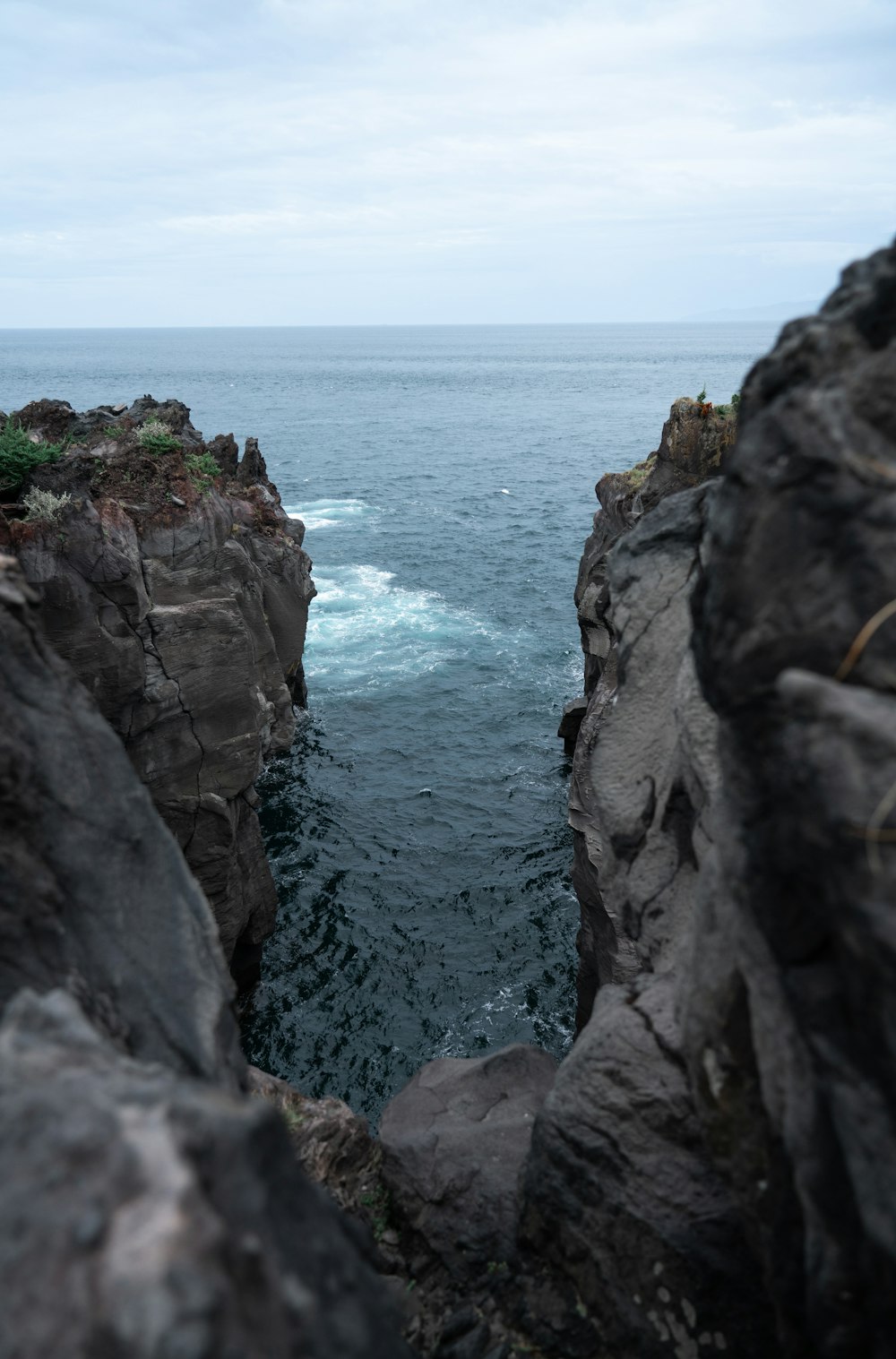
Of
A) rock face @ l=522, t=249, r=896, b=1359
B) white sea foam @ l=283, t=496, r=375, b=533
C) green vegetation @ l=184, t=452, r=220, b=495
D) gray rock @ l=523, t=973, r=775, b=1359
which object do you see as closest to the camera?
rock face @ l=522, t=249, r=896, b=1359

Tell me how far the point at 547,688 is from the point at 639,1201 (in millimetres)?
35820

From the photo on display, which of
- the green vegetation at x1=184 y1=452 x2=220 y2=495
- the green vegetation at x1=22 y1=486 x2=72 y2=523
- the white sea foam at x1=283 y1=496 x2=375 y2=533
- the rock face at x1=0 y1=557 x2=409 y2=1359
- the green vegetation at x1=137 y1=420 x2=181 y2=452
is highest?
the green vegetation at x1=137 y1=420 x2=181 y2=452

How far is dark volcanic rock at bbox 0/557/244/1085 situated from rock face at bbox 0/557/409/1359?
26 mm

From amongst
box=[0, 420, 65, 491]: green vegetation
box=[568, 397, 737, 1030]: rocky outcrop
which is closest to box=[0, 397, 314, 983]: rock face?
box=[0, 420, 65, 491]: green vegetation

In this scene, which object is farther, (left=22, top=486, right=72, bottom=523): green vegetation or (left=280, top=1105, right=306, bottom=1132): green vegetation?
(left=22, top=486, right=72, bottom=523): green vegetation

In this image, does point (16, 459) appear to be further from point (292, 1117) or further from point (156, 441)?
point (292, 1117)

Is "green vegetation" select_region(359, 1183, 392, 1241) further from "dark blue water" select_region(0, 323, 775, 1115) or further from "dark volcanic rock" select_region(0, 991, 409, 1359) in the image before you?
"dark volcanic rock" select_region(0, 991, 409, 1359)

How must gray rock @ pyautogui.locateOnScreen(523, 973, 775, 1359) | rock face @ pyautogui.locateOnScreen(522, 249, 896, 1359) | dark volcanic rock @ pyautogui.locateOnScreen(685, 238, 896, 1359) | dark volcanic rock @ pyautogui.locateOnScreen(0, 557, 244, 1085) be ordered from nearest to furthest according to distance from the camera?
dark volcanic rock @ pyautogui.locateOnScreen(685, 238, 896, 1359) → rock face @ pyautogui.locateOnScreen(522, 249, 896, 1359) → dark volcanic rock @ pyautogui.locateOnScreen(0, 557, 244, 1085) → gray rock @ pyautogui.locateOnScreen(523, 973, 775, 1359)

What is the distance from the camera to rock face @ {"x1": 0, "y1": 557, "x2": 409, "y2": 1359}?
564 cm

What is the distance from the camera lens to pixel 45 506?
21.7 meters

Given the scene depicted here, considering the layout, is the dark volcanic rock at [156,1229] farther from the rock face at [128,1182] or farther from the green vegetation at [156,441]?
the green vegetation at [156,441]

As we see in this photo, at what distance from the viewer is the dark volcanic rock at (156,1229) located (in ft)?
18.3

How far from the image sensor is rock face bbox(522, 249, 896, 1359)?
6.85m

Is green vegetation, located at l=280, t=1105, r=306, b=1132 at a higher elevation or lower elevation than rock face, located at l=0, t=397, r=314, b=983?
lower
